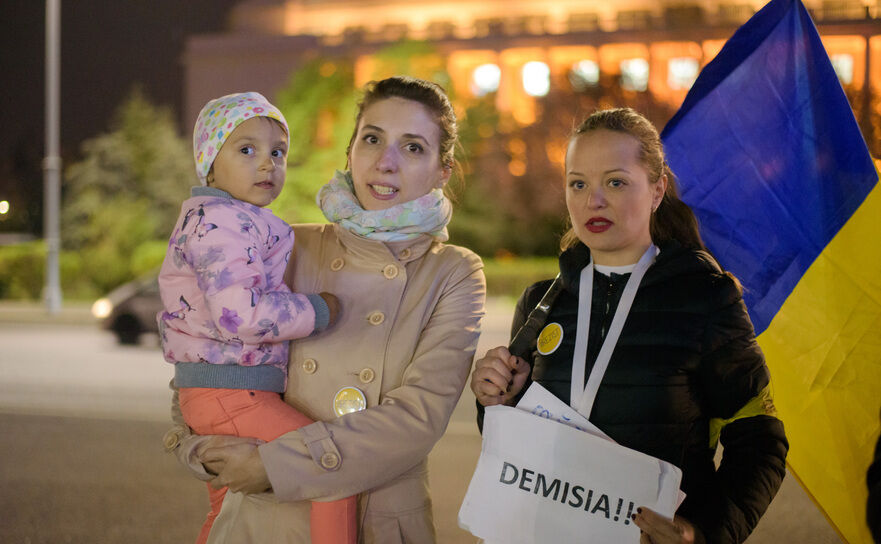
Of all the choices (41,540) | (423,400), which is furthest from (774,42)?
(41,540)

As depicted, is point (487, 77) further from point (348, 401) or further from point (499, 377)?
point (499, 377)

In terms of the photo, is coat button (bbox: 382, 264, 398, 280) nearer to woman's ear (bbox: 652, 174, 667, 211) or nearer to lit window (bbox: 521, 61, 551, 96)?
woman's ear (bbox: 652, 174, 667, 211)

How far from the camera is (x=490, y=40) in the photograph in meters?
52.6

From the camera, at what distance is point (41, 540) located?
578 centimetres

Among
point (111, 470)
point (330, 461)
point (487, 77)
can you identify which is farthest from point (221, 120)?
point (487, 77)

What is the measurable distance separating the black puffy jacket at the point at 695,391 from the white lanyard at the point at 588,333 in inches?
0.8

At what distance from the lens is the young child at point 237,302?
8.24ft

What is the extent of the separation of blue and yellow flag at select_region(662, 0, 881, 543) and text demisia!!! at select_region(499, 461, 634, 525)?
0.69m

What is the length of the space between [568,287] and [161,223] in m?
31.6

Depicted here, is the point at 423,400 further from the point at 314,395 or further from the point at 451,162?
the point at 451,162

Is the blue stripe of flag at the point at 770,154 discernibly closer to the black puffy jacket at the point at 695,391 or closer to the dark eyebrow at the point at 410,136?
the black puffy jacket at the point at 695,391

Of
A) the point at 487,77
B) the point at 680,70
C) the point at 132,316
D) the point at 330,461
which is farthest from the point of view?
the point at 487,77

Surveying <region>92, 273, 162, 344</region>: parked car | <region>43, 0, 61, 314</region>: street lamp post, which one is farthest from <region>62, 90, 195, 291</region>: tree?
<region>92, 273, 162, 344</region>: parked car

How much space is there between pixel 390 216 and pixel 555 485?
94 cm
